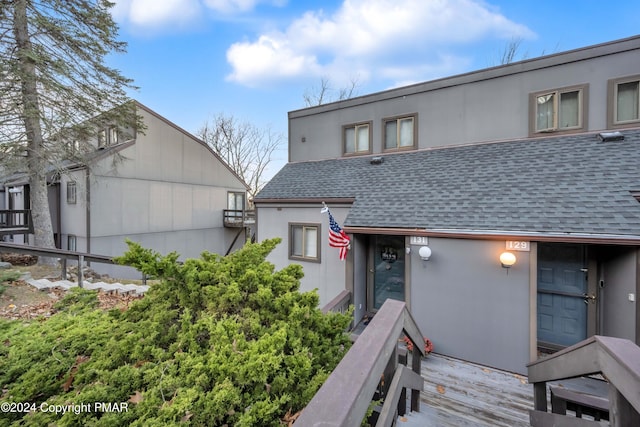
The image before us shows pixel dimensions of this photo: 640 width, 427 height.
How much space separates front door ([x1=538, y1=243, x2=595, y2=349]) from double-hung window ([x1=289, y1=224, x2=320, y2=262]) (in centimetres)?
472

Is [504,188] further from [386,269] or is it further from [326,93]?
[326,93]

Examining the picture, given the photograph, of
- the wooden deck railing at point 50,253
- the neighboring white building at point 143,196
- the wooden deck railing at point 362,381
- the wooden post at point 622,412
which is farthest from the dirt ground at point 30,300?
the wooden post at point 622,412

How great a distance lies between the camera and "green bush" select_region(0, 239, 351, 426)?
1374mm

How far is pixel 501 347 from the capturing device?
464 centimetres

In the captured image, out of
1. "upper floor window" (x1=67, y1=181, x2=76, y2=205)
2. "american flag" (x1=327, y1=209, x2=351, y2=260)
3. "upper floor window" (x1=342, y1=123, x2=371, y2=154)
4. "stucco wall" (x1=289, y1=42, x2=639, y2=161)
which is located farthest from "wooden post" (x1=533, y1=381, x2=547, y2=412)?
"upper floor window" (x1=67, y1=181, x2=76, y2=205)

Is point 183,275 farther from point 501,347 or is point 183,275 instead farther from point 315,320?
point 501,347

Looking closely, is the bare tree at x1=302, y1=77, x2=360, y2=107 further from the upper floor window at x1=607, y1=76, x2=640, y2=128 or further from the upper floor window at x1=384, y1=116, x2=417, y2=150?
the upper floor window at x1=607, y1=76, x2=640, y2=128

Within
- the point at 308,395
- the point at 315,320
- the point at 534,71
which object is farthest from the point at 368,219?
the point at 534,71

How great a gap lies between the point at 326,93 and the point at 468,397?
61.7 ft

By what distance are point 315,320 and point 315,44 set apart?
12.9m

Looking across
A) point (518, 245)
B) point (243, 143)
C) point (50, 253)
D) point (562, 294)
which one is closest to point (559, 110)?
point (518, 245)

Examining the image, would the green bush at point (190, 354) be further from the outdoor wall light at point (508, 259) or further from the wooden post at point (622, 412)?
the outdoor wall light at point (508, 259)

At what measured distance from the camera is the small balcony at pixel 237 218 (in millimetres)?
16766

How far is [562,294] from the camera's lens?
5.04 m
